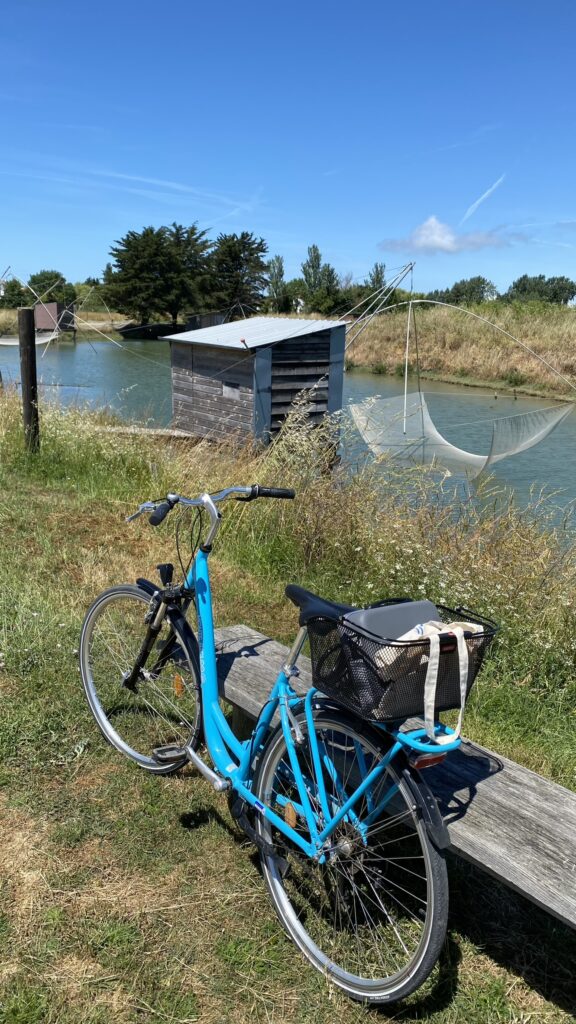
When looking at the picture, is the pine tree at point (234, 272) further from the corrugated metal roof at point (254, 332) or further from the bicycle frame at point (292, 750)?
the bicycle frame at point (292, 750)

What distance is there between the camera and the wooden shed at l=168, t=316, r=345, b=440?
915 cm

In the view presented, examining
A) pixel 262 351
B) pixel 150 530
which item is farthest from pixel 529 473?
pixel 150 530

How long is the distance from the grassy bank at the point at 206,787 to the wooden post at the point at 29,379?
1081 mm

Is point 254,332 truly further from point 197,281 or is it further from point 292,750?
point 197,281

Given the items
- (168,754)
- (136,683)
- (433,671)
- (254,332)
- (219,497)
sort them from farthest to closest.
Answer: (254,332) → (136,683) → (168,754) → (219,497) → (433,671)

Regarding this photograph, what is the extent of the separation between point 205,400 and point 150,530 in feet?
15.2

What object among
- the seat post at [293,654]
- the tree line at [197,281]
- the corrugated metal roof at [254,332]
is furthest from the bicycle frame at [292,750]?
the tree line at [197,281]

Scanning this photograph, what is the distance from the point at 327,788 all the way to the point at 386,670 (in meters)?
0.68

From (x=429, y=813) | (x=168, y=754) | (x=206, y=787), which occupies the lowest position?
(x=206, y=787)

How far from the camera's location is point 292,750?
6.41 ft

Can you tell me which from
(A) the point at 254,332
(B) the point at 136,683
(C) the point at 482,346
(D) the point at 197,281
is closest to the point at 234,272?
(D) the point at 197,281

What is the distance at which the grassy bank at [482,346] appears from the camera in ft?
71.3

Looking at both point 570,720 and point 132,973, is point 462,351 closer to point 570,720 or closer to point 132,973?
point 570,720

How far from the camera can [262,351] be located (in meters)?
8.99
